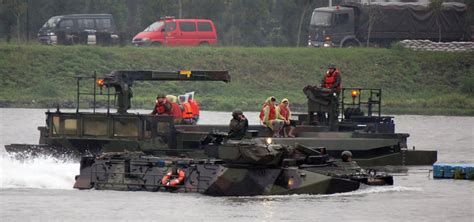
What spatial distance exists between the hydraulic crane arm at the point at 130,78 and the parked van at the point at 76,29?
33073mm

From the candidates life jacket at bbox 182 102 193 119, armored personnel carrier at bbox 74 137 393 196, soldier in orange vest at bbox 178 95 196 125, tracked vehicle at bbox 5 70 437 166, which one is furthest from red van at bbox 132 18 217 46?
armored personnel carrier at bbox 74 137 393 196

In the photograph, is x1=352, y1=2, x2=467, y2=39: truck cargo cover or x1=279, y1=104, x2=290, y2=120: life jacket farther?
x1=352, y1=2, x2=467, y2=39: truck cargo cover

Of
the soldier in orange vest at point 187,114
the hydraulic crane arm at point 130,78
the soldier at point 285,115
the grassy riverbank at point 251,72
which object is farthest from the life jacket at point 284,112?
the grassy riverbank at point 251,72

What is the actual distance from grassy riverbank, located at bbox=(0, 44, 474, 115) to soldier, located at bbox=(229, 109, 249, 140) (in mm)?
30557

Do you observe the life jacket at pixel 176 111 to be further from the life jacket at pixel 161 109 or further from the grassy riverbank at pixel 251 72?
the grassy riverbank at pixel 251 72

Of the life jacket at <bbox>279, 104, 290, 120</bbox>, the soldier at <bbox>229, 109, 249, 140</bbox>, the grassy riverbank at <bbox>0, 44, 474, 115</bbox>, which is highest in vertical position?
the soldier at <bbox>229, 109, 249, 140</bbox>

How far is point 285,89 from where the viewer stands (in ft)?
232

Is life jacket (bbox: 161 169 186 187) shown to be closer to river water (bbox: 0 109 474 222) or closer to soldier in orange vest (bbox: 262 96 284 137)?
river water (bbox: 0 109 474 222)

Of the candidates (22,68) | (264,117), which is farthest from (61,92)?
(264,117)

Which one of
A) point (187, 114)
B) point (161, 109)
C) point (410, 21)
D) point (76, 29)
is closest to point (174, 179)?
point (161, 109)

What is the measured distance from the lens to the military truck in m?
77.6

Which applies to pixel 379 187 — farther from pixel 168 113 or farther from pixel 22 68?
pixel 22 68

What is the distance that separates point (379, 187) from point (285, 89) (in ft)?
113

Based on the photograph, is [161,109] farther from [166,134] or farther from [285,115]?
[285,115]
